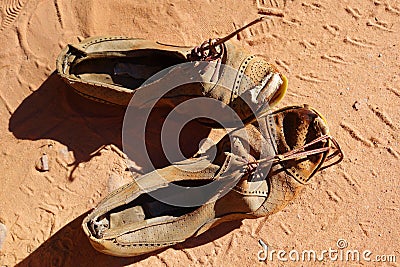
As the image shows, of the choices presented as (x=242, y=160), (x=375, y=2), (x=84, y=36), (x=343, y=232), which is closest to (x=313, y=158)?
(x=242, y=160)

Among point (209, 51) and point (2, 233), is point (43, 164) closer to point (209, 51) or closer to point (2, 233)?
point (2, 233)

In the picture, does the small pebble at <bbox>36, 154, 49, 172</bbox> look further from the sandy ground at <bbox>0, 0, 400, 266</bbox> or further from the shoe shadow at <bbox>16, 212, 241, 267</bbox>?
the shoe shadow at <bbox>16, 212, 241, 267</bbox>

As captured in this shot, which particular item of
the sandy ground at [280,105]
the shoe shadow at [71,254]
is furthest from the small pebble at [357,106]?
the shoe shadow at [71,254]

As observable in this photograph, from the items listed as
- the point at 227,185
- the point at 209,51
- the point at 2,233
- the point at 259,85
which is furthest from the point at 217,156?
the point at 2,233

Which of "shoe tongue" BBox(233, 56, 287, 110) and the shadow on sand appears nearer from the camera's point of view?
"shoe tongue" BBox(233, 56, 287, 110)

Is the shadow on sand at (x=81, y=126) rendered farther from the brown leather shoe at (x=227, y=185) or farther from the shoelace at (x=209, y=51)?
the shoelace at (x=209, y=51)

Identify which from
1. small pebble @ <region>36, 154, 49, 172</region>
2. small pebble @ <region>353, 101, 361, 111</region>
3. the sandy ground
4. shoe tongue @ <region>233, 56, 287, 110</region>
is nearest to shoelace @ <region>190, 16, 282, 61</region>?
shoe tongue @ <region>233, 56, 287, 110</region>
